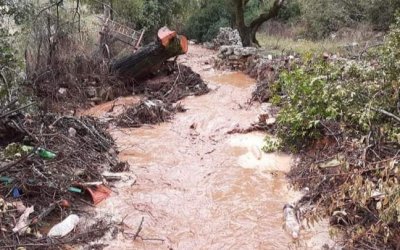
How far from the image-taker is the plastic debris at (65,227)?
10.9 ft

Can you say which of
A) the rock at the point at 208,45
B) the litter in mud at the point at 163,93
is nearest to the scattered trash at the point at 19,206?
the litter in mud at the point at 163,93

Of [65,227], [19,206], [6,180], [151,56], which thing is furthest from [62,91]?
[65,227]

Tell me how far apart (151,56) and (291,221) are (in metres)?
5.14

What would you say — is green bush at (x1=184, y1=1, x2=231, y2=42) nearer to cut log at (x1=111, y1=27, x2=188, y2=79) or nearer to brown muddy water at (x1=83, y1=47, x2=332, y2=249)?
cut log at (x1=111, y1=27, x2=188, y2=79)

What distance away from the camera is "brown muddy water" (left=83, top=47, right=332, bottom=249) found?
11.4ft

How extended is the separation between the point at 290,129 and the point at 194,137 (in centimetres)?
149

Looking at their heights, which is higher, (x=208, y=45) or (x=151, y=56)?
(x=151, y=56)

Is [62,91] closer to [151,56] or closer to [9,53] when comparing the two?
[151,56]

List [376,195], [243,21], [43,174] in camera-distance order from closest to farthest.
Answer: [376,195] → [43,174] → [243,21]

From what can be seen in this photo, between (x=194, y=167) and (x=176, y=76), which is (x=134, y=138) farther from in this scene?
(x=176, y=76)

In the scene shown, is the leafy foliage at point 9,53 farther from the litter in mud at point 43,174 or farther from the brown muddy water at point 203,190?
the brown muddy water at point 203,190

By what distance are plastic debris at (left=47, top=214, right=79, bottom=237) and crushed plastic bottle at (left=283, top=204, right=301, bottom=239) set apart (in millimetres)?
1879

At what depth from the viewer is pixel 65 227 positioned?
338 cm

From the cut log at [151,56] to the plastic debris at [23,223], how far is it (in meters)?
4.98
